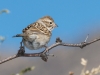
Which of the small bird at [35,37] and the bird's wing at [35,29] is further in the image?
the bird's wing at [35,29]

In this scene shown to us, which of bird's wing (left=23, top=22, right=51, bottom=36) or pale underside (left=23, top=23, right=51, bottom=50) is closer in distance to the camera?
pale underside (left=23, top=23, right=51, bottom=50)

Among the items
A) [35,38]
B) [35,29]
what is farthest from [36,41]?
[35,29]

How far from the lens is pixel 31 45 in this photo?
636 cm

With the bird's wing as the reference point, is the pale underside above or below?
below

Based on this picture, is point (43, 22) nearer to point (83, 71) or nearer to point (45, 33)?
point (45, 33)

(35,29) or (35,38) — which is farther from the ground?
(35,29)

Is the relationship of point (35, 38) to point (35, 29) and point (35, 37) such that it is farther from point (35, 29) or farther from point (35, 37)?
point (35, 29)

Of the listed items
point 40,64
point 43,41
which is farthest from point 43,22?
point 40,64

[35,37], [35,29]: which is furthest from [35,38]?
[35,29]

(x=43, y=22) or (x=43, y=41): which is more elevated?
(x=43, y=22)

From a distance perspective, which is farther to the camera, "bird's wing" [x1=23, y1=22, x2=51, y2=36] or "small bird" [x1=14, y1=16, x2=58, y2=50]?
"bird's wing" [x1=23, y1=22, x2=51, y2=36]

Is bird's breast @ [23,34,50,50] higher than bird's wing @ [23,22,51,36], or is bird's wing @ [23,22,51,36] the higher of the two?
bird's wing @ [23,22,51,36]

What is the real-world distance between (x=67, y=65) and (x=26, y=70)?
63145mm

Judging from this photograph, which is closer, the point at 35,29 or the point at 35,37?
the point at 35,37
